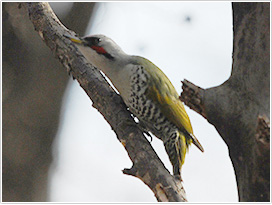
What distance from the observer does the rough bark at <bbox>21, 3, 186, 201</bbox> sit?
197 cm

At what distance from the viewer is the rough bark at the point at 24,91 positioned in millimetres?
3762

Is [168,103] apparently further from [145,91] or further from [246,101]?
[246,101]

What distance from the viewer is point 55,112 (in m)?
3.89

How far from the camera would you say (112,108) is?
2447 millimetres

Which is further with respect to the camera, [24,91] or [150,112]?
[24,91]

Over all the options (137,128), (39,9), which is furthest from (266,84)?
(39,9)

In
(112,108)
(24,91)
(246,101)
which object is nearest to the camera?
(246,101)

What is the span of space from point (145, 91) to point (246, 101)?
36.0 inches

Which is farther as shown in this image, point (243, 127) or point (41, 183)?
point (41, 183)

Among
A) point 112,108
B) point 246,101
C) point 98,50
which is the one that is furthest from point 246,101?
point 98,50

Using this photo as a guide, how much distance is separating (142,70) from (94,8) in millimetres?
1536

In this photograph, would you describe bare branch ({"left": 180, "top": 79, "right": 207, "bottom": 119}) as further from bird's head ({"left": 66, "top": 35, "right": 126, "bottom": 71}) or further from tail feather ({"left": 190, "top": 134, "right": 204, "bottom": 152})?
bird's head ({"left": 66, "top": 35, "right": 126, "bottom": 71})

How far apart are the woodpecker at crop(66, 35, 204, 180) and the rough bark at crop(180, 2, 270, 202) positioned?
2.49 feet

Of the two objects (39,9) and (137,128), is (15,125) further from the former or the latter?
(137,128)
